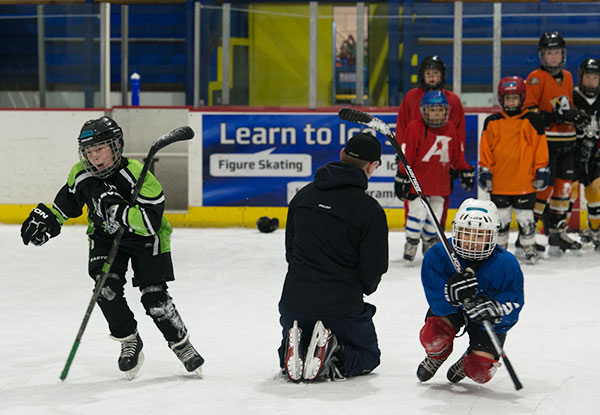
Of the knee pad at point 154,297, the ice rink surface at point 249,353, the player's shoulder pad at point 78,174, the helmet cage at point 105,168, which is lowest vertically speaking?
the ice rink surface at point 249,353

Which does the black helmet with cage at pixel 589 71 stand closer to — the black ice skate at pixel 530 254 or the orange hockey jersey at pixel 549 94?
the orange hockey jersey at pixel 549 94

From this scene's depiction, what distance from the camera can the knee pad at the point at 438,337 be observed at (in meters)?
3.10

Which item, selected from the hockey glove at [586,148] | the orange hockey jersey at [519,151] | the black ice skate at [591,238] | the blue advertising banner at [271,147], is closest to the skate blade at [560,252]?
the black ice skate at [591,238]

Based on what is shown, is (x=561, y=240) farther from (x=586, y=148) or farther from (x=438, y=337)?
(x=438, y=337)

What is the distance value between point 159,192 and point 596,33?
610 centimetres

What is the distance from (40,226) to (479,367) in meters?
1.61

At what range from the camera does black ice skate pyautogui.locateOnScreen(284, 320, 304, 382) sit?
3.19m

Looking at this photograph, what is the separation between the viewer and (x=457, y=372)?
10.4 ft

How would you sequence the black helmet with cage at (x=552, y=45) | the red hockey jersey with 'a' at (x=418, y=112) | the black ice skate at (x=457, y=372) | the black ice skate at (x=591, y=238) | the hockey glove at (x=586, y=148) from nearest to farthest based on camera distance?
the black ice skate at (x=457, y=372) → the red hockey jersey with 'a' at (x=418, y=112) → the black helmet with cage at (x=552, y=45) → the hockey glove at (x=586, y=148) → the black ice skate at (x=591, y=238)

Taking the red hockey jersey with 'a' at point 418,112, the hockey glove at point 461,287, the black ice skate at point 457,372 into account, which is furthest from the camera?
the red hockey jersey with 'a' at point 418,112

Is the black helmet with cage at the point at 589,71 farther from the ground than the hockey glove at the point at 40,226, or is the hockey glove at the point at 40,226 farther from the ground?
the black helmet with cage at the point at 589,71

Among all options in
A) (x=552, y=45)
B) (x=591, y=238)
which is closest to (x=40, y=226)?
(x=552, y=45)

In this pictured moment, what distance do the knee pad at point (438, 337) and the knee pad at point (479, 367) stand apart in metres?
0.08

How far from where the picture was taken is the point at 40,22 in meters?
8.84
